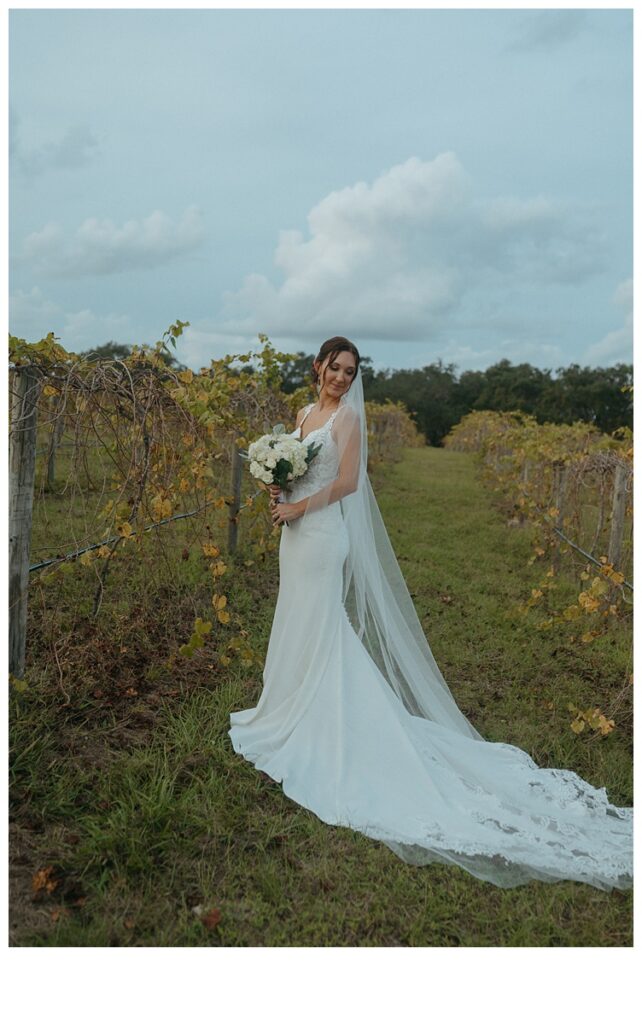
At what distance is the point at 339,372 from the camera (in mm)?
3457

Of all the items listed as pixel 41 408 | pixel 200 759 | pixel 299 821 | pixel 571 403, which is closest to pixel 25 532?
pixel 41 408

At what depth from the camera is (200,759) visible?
332 centimetres

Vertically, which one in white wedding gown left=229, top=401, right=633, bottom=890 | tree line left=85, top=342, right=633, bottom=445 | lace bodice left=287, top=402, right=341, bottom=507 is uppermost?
tree line left=85, top=342, right=633, bottom=445

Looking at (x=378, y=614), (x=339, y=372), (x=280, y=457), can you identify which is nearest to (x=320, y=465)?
(x=280, y=457)

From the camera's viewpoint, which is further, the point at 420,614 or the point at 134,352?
the point at 420,614

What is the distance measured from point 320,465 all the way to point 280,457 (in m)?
0.23

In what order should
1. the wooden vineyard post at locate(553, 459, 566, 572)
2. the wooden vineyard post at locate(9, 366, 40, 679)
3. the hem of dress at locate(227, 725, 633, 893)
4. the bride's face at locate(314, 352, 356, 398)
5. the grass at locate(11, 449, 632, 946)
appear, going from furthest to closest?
the wooden vineyard post at locate(553, 459, 566, 572) → the bride's face at locate(314, 352, 356, 398) → the wooden vineyard post at locate(9, 366, 40, 679) → the hem of dress at locate(227, 725, 633, 893) → the grass at locate(11, 449, 632, 946)

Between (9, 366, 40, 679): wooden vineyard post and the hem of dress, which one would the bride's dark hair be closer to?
(9, 366, 40, 679): wooden vineyard post

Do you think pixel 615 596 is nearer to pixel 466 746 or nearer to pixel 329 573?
pixel 466 746

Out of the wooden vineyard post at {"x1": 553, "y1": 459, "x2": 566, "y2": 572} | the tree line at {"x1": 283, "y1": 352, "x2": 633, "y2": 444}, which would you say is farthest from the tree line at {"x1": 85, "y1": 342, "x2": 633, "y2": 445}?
the wooden vineyard post at {"x1": 553, "y1": 459, "x2": 566, "y2": 572}

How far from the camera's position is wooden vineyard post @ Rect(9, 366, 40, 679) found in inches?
130

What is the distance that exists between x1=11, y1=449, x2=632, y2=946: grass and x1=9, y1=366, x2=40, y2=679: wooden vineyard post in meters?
0.40

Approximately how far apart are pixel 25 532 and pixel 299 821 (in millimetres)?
1844

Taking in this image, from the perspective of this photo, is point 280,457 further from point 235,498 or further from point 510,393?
point 510,393
